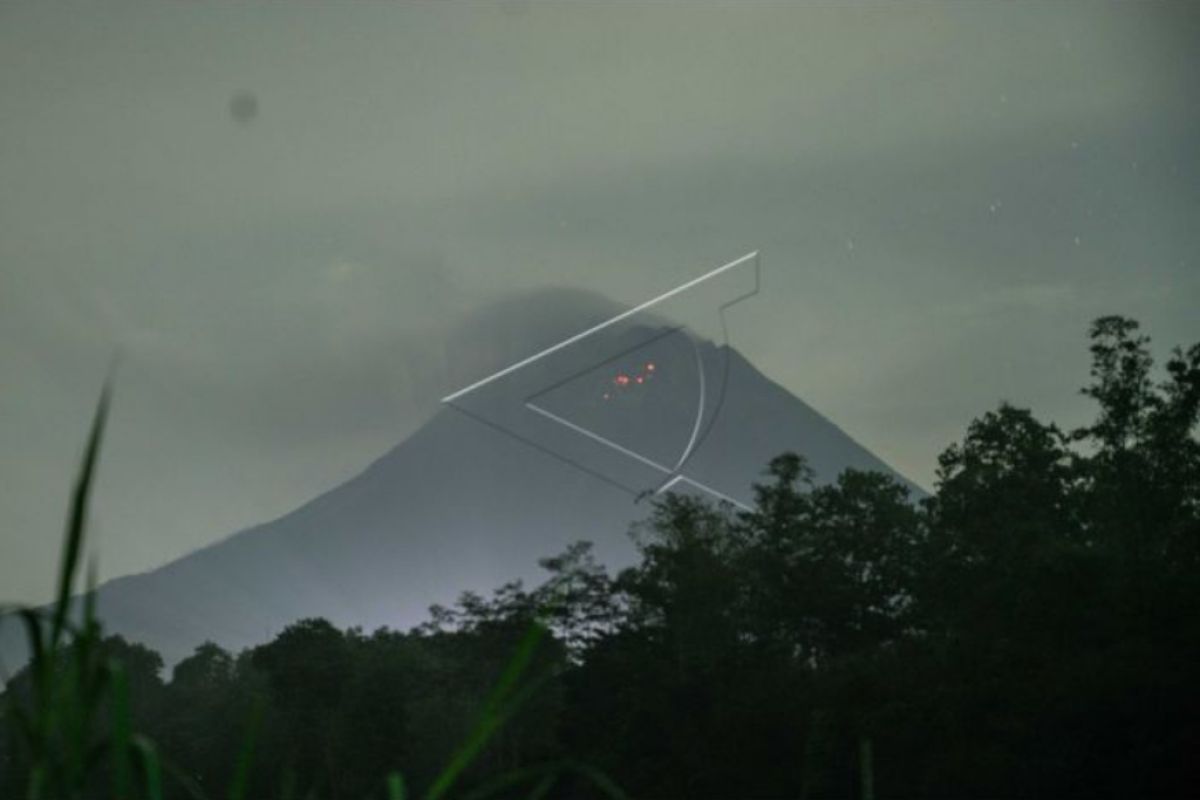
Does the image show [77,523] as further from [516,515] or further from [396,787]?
[516,515]

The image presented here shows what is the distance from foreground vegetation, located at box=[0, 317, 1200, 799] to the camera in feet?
51.6

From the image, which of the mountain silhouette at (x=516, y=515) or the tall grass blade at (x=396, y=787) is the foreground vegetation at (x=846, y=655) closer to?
the mountain silhouette at (x=516, y=515)

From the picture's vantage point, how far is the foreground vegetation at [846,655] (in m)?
15.7

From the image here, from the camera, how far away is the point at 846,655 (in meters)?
16.9

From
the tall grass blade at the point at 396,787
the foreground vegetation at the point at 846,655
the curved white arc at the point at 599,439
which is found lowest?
the tall grass blade at the point at 396,787

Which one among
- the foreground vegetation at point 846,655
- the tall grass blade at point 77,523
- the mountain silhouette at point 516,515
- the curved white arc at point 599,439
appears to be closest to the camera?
the tall grass blade at point 77,523

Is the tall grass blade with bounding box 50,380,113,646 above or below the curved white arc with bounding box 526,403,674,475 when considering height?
below

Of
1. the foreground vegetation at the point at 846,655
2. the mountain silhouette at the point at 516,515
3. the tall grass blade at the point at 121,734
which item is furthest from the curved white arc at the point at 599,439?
the tall grass blade at the point at 121,734

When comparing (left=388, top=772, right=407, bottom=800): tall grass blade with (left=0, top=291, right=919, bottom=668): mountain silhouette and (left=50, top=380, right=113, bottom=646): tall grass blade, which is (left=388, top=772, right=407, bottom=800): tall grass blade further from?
(left=0, top=291, right=919, bottom=668): mountain silhouette

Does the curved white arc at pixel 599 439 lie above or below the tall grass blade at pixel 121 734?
above

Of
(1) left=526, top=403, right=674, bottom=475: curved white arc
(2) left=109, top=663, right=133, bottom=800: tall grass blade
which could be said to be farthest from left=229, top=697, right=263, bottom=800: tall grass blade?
(1) left=526, top=403, right=674, bottom=475: curved white arc

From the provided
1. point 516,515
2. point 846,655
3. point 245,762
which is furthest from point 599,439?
point 245,762

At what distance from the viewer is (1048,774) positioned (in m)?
16.3

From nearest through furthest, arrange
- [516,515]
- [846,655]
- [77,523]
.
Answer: [77,523] < [846,655] < [516,515]
